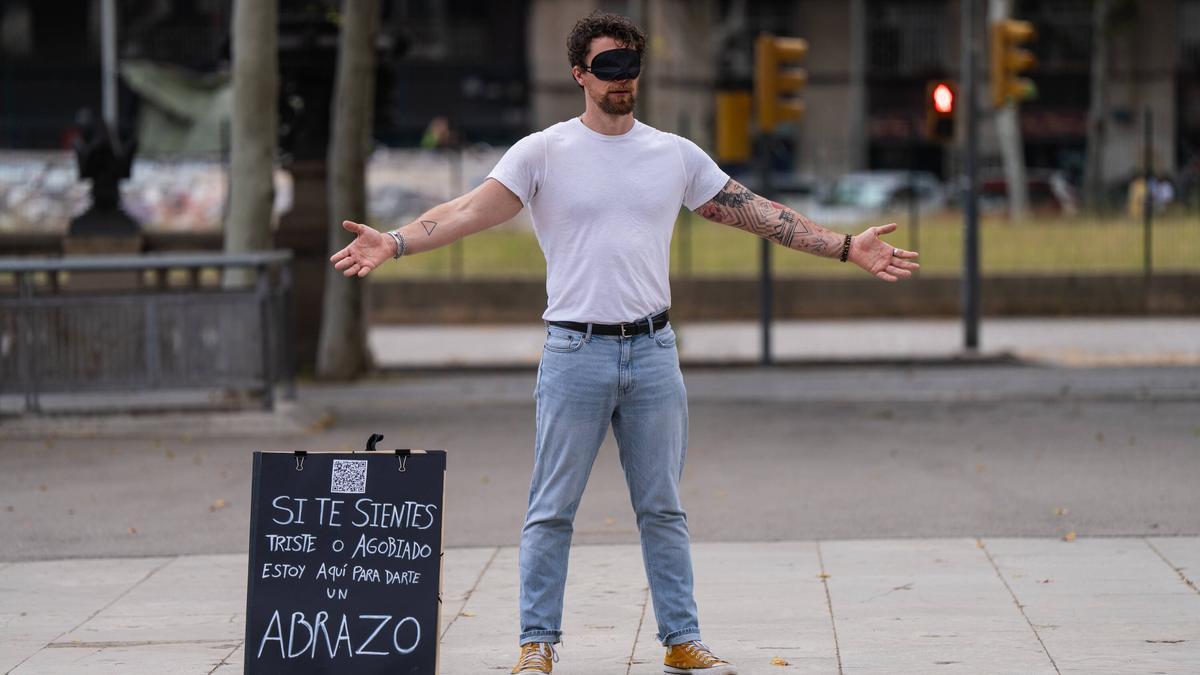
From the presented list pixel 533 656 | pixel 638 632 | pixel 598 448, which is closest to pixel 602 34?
pixel 598 448

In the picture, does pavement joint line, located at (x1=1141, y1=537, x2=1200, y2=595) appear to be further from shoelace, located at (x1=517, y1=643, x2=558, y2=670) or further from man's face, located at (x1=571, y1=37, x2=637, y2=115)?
man's face, located at (x1=571, y1=37, x2=637, y2=115)

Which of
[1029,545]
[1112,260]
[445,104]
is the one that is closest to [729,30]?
[445,104]

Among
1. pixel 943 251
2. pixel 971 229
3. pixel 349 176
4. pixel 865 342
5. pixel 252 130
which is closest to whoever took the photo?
pixel 252 130

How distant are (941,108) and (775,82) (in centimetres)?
173

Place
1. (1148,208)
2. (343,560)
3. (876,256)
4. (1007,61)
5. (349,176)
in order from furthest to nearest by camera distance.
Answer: (1148,208) < (1007,61) < (349,176) < (876,256) < (343,560)

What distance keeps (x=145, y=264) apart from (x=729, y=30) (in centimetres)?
3861

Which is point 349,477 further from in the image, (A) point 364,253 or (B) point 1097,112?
(B) point 1097,112

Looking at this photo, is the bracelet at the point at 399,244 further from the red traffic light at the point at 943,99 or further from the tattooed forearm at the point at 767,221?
the red traffic light at the point at 943,99

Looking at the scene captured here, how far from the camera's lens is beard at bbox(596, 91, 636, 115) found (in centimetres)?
531

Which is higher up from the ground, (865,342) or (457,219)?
(457,219)

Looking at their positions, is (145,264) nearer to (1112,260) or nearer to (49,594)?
(49,594)

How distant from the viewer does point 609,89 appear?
17.4 feet

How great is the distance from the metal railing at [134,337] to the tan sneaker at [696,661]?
6.80 m

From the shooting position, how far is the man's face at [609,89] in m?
5.30
